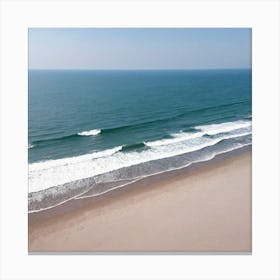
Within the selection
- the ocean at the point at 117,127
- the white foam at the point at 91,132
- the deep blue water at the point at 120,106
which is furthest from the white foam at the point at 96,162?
the white foam at the point at 91,132

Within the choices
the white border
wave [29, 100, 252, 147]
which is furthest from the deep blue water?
the white border

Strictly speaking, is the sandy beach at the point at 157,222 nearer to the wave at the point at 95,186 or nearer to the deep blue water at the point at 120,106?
the wave at the point at 95,186

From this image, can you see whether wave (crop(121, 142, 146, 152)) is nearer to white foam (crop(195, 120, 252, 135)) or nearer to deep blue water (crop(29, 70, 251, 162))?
deep blue water (crop(29, 70, 251, 162))

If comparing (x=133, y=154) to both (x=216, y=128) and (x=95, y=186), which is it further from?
(x=216, y=128)
